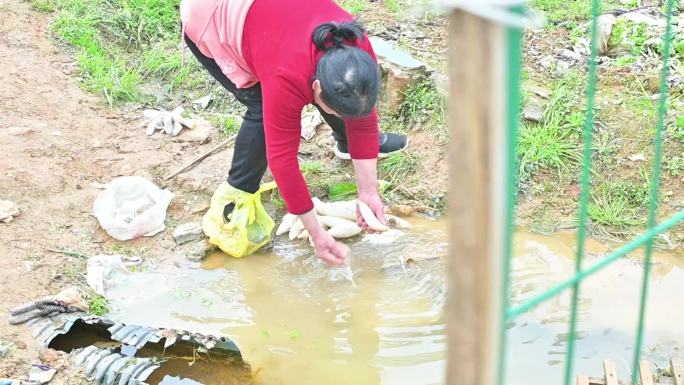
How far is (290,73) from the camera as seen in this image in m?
2.85

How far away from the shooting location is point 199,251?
3762 mm

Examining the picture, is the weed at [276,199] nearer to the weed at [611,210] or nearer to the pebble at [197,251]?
the pebble at [197,251]

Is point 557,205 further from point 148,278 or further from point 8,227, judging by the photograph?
point 8,227

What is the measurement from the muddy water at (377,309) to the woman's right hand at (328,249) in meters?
0.24

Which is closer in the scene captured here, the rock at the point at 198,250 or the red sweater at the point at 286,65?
the red sweater at the point at 286,65

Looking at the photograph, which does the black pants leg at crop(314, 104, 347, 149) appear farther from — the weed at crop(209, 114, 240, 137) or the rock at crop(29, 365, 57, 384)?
the rock at crop(29, 365, 57, 384)

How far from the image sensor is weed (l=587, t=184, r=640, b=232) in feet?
12.2

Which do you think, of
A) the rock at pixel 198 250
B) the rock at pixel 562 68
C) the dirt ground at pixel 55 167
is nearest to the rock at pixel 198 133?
the dirt ground at pixel 55 167

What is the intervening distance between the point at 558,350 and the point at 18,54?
12.8ft

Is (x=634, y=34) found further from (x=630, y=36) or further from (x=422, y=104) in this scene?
(x=422, y=104)

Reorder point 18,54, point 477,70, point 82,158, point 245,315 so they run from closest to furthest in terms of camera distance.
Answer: point 477,70 < point 245,315 < point 82,158 < point 18,54

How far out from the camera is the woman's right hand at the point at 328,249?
325 centimetres

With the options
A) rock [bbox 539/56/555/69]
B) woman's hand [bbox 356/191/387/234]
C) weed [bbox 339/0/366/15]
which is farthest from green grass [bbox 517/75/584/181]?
weed [bbox 339/0/366/15]

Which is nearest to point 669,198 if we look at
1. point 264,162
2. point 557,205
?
point 557,205
